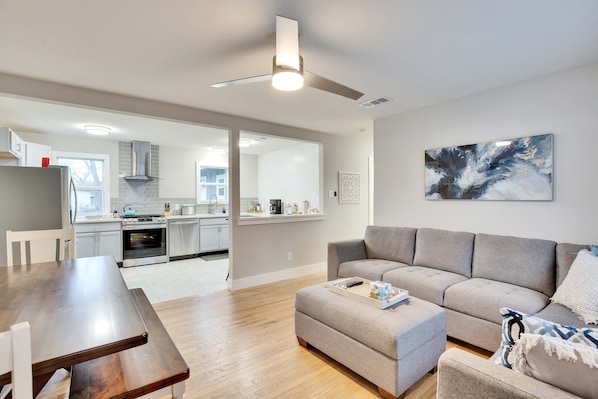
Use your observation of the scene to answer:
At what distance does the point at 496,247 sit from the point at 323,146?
2.98m

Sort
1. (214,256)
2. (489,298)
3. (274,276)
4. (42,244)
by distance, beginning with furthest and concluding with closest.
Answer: (214,256), (274,276), (42,244), (489,298)

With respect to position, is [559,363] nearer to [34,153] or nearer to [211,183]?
[34,153]

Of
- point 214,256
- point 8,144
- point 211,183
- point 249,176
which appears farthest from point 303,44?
point 249,176

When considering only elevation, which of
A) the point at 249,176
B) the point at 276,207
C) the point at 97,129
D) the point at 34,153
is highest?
the point at 97,129

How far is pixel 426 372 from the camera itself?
6.39 ft

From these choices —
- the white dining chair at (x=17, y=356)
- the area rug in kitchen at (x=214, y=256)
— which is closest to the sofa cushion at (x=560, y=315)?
the white dining chair at (x=17, y=356)

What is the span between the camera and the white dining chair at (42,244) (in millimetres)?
2217

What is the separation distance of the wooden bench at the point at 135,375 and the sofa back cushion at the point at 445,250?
8.76 feet

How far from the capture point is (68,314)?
1184mm

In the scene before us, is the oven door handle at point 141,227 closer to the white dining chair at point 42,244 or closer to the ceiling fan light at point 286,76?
the white dining chair at point 42,244

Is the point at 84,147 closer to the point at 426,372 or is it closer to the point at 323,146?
the point at 323,146

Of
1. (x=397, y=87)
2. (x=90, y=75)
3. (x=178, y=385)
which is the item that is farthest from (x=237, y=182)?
(x=178, y=385)

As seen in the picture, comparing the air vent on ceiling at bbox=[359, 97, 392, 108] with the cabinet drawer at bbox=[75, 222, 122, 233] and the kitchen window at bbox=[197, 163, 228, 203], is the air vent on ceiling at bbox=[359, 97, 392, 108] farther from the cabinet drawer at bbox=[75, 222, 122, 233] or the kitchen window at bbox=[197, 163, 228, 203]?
the cabinet drawer at bbox=[75, 222, 122, 233]

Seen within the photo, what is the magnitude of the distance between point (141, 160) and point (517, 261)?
609cm
